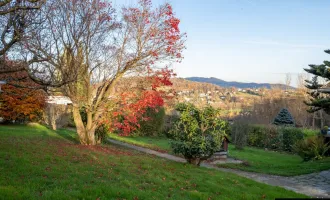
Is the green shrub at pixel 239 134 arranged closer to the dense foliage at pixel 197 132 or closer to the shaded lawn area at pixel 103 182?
the dense foliage at pixel 197 132

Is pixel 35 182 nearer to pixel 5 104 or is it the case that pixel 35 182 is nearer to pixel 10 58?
pixel 10 58

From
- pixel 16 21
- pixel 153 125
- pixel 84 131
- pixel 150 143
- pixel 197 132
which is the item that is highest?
pixel 16 21

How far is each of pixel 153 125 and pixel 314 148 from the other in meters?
14.2

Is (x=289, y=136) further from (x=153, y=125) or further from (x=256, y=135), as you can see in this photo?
(x=153, y=125)

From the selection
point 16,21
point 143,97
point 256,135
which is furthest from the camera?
point 256,135

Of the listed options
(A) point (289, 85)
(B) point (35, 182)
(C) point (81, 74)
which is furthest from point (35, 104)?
(A) point (289, 85)

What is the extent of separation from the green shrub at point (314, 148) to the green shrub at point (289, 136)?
538 cm

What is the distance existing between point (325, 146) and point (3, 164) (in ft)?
43.4

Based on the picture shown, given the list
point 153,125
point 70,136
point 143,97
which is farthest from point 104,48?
point 153,125

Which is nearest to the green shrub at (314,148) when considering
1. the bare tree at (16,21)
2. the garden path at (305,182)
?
the garden path at (305,182)

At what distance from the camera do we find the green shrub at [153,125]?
25684 millimetres

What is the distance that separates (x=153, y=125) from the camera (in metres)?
26.0

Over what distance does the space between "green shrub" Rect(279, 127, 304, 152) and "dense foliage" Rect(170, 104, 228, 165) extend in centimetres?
1144

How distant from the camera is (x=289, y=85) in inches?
1529
